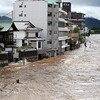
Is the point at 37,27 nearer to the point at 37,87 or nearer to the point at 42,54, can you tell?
the point at 42,54

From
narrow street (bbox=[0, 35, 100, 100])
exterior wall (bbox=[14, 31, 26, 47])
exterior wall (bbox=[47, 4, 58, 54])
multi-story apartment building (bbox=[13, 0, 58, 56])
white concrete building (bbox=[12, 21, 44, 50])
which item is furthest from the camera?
exterior wall (bbox=[47, 4, 58, 54])

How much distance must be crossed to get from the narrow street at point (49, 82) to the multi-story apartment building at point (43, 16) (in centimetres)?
1185

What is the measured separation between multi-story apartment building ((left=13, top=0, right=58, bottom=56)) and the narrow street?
38.9 feet

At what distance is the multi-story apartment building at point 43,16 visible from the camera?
59062mm

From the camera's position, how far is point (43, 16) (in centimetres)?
5900

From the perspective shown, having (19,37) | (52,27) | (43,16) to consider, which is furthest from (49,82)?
(52,27)

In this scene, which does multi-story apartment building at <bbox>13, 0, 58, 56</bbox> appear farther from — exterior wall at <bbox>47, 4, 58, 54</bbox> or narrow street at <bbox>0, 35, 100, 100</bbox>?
narrow street at <bbox>0, 35, 100, 100</bbox>

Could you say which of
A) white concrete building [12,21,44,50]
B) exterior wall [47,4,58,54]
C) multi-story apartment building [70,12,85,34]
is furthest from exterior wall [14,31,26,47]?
multi-story apartment building [70,12,85,34]

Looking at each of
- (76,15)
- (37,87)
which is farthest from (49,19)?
(76,15)

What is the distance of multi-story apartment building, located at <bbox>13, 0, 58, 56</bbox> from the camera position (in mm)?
59062

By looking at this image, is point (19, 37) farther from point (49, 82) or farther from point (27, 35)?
point (49, 82)

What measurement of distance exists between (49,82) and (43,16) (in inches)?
1038

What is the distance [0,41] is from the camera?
1984 inches

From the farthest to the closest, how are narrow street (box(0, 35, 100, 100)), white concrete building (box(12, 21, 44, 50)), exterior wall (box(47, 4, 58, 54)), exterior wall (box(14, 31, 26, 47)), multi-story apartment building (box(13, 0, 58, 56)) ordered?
exterior wall (box(47, 4, 58, 54)) → multi-story apartment building (box(13, 0, 58, 56)) → white concrete building (box(12, 21, 44, 50)) → exterior wall (box(14, 31, 26, 47)) → narrow street (box(0, 35, 100, 100))
